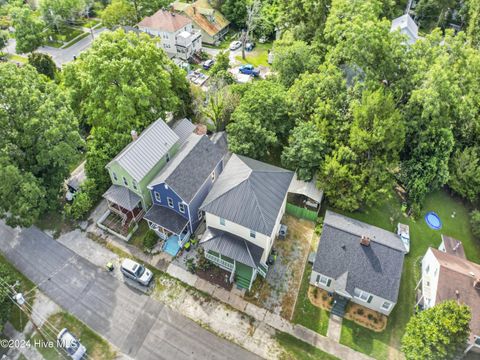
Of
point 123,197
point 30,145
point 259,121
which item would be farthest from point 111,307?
point 259,121

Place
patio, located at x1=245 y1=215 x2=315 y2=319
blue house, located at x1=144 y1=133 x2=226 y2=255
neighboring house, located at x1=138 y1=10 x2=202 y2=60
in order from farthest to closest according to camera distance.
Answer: neighboring house, located at x1=138 y1=10 x2=202 y2=60 < blue house, located at x1=144 y1=133 x2=226 y2=255 < patio, located at x1=245 y1=215 x2=315 y2=319

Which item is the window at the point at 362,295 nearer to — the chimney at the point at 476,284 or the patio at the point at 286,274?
the patio at the point at 286,274

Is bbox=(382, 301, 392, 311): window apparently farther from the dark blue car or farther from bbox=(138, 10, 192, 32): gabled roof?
bbox=(138, 10, 192, 32): gabled roof

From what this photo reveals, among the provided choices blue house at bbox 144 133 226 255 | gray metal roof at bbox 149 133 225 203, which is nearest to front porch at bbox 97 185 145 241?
blue house at bbox 144 133 226 255

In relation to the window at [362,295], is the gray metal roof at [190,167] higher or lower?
higher

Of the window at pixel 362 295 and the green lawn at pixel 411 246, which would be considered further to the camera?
the window at pixel 362 295

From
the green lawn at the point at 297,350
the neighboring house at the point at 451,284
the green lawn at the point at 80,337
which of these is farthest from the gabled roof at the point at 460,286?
the green lawn at the point at 80,337
